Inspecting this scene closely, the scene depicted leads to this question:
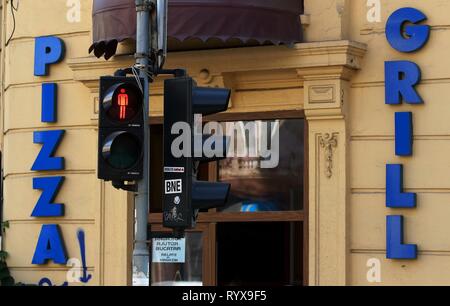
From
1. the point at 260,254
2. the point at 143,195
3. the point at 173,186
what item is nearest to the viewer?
the point at 173,186

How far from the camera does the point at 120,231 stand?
14508mm

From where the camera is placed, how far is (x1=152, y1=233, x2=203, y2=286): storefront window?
1435cm

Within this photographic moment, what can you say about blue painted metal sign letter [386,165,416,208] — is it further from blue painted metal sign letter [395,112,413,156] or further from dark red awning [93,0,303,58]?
dark red awning [93,0,303,58]

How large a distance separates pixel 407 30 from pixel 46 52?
4932mm

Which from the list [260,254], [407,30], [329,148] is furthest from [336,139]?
[260,254]

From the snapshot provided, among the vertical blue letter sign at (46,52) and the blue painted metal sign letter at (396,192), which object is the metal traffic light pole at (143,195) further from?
the vertical blue letter sign at (46,52)

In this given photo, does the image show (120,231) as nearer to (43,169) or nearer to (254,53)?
(43,169)

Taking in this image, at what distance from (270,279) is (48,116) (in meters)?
3.72

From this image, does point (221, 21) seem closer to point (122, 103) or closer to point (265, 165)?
point (265, 165)

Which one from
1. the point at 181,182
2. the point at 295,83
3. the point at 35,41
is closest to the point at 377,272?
the point at 295,83

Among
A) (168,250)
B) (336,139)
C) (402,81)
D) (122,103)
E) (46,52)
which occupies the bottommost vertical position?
(168,250)

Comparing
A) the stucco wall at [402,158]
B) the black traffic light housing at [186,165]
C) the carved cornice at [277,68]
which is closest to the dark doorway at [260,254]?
the stucco wall at [402,158]

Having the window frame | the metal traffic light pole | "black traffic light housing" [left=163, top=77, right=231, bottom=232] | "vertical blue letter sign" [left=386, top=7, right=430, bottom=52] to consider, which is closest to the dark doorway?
the window frame

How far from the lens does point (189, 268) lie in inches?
568
